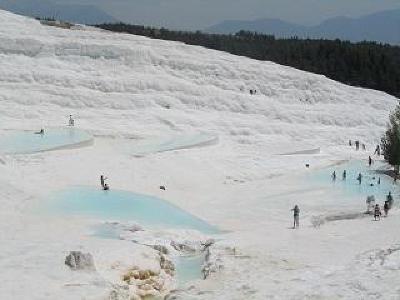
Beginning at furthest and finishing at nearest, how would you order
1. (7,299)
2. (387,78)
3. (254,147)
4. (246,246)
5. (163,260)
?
(387,78), (254,147), (246,246), (163,260), (7,299)

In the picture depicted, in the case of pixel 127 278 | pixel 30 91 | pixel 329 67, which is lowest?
pixel 127 278

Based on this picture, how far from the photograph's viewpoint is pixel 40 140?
32156 mm

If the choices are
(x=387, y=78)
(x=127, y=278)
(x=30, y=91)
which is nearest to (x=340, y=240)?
(x=127, y=278)

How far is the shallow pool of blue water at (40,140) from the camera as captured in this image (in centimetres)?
3020

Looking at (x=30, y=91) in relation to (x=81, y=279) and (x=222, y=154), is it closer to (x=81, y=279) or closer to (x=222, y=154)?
(x=222, y=154)

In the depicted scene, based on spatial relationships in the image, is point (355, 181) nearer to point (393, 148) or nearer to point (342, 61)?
point (393, 148)

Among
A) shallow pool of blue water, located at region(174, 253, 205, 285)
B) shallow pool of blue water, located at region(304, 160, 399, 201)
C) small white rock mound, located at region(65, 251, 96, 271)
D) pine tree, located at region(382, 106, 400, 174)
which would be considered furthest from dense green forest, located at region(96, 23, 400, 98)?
small white rock mound, located at region(65, 251, 96, 271)

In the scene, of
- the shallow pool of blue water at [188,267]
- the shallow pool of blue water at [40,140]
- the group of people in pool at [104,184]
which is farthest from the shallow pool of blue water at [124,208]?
the shallow pool of blue water at [40,140]

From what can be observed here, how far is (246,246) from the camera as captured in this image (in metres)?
18.2

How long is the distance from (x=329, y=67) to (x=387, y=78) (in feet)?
21.6

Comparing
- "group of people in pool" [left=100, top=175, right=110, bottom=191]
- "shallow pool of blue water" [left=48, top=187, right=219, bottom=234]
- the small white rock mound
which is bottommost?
"shallow pool of blue water" [left=48, top=187, right=219, bottom=234]

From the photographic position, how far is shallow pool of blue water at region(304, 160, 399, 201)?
28719 mm

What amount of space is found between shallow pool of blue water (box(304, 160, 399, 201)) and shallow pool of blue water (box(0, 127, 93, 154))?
1128 cm

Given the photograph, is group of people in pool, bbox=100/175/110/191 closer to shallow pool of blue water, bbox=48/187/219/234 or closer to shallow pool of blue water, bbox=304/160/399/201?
shallow pool of blue water, bbox=48/187/219/234
